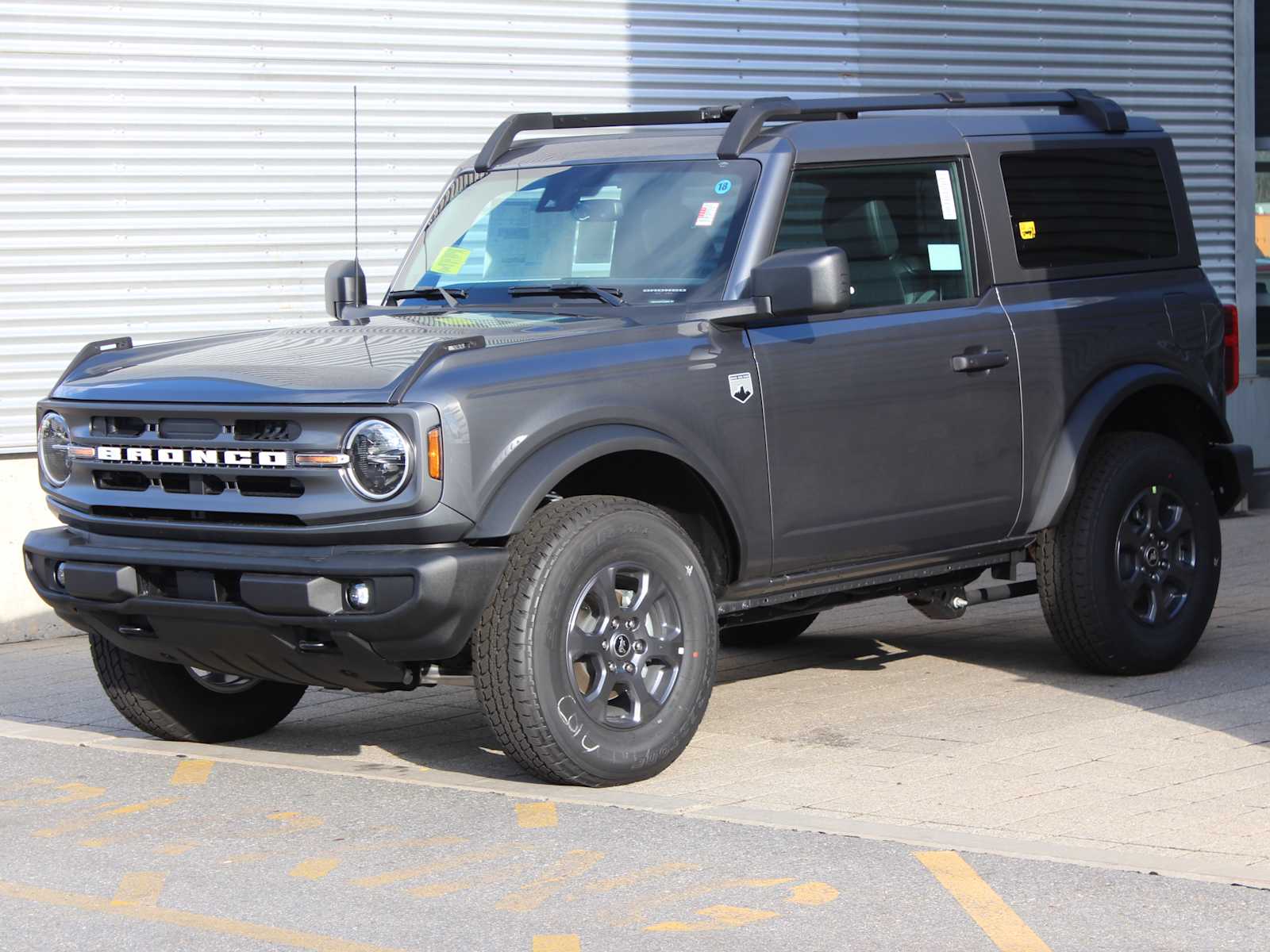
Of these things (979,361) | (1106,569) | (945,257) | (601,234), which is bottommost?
(1106,569)

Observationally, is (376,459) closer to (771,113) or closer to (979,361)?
(771,113)

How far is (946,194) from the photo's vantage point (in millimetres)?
7414

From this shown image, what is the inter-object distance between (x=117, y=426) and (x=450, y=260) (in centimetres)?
151

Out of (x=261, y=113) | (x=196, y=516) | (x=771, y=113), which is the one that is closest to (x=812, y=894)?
(x=196, y=516)

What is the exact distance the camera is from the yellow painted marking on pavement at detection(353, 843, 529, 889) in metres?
5.23

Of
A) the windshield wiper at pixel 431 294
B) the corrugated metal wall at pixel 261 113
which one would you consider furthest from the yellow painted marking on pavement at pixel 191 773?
the corrugated metal wall at pixel 261 113

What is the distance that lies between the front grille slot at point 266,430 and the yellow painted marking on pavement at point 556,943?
1837mm

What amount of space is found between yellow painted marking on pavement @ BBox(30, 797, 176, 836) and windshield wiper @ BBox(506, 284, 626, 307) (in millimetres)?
2049

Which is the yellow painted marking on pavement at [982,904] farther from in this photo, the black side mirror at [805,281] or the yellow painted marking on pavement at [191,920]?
the black side mirror at [805,281]

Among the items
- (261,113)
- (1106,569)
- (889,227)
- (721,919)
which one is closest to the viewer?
(721,919)

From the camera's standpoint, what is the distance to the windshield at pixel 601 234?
22.1 ft

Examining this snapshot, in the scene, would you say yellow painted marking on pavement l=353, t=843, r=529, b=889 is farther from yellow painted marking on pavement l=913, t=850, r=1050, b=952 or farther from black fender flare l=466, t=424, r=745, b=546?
yellow painted marking on pavement l=913, t=850, r=1050, b=952

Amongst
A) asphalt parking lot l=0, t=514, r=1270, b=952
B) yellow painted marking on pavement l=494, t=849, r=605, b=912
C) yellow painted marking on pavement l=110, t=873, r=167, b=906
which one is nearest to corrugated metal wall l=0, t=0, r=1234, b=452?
asphalt parking lot l=0, t=514, r=1270, b=952

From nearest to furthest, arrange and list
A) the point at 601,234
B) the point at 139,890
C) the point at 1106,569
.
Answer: the point at 139,890, the point at 601,234, the point at 1106,569
